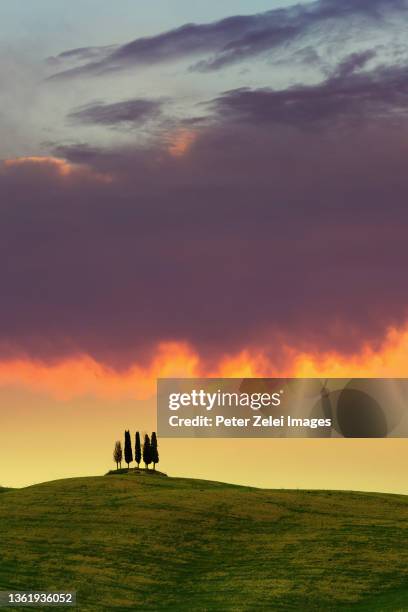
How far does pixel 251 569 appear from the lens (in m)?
66.9

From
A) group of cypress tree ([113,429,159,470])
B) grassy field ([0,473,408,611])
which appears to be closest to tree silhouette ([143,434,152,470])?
group of cypress tree ([113,429,159,470])

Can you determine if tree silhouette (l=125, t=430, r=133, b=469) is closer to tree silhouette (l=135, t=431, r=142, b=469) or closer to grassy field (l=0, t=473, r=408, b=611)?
tree silhouette (l=135, t=431, r=142, b=469)

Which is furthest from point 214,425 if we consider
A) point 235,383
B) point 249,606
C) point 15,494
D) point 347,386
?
point 15,494

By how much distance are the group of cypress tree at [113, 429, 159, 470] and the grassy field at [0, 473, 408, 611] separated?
90.8ft

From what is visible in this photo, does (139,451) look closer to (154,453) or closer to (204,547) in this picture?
(154,453)

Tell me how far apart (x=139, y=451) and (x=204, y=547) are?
56962mm

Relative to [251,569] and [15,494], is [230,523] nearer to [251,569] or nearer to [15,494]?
[251,569]

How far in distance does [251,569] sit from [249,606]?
915cm

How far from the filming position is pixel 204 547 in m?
73.3

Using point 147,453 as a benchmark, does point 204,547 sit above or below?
below

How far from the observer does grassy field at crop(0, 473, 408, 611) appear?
199ft

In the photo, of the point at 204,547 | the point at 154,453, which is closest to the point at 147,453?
the point at 154,453

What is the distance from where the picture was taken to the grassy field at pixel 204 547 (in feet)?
199

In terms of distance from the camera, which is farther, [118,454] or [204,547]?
[118,454]
